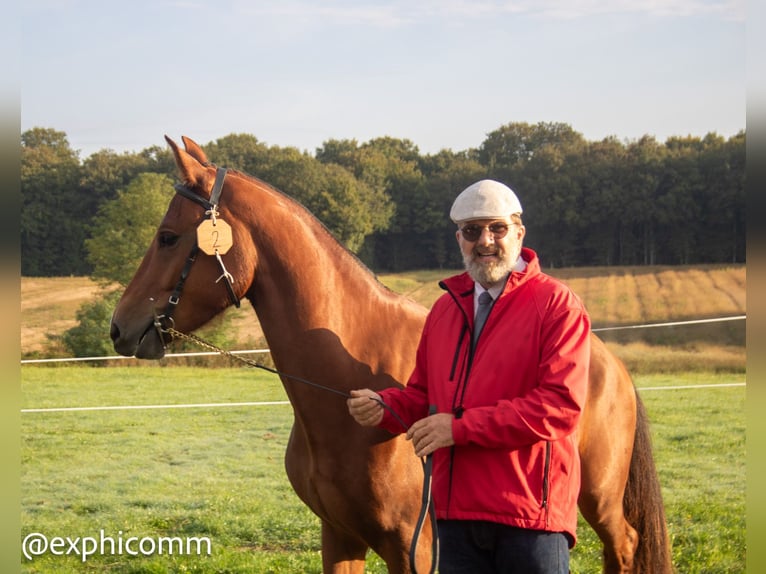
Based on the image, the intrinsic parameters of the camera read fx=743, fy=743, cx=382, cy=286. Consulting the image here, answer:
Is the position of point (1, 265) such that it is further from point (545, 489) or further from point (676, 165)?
point (676, 165)

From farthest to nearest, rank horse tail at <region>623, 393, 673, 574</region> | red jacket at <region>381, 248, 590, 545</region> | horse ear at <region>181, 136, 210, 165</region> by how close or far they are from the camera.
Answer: horse tail at <region>623, 393, 673, 574</region> < horse ear at <region>181, 136, 210, 165</region> < red jacket at <region>381, 248, 590, 545</region>

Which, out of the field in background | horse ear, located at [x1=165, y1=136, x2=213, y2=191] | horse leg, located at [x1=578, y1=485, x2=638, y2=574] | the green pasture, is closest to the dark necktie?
horse ear, located at [x1=165, y1=136, x2=213, y2=191]

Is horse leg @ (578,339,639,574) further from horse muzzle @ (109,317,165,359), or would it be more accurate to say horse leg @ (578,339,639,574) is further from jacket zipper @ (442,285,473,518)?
horse muzzle @ (109,317,165,359)

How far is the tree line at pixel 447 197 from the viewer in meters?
18.7

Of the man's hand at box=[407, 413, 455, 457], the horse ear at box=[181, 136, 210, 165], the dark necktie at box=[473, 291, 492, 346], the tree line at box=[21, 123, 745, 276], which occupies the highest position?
the tree line at box=[21, 123, 745, 276]

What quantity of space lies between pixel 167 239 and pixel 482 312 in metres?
1.46

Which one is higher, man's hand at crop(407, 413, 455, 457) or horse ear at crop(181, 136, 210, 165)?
horse ear at crop(181, 136, 210, 165)

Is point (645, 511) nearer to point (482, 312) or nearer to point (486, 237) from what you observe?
point (482, 312)

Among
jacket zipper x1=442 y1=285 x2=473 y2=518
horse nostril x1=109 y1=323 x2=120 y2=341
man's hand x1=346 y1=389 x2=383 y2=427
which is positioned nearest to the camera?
jacket zipper x1=442 y1=285 x2=473 y2=518

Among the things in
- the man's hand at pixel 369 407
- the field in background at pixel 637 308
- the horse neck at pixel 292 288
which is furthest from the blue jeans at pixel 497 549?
the field in background at pixel 637 308

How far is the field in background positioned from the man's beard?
1259 centimetres

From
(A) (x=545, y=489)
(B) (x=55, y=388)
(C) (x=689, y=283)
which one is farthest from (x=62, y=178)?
(A) (x=545, y=489)

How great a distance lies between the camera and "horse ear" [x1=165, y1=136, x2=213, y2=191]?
127 inches

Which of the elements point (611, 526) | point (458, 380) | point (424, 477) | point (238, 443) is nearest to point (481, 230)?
point (458, 380)
